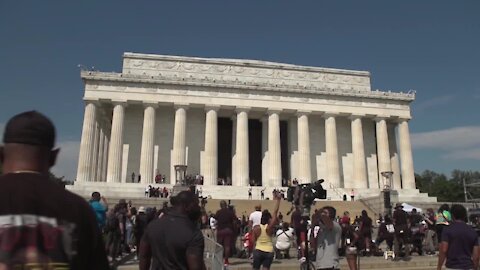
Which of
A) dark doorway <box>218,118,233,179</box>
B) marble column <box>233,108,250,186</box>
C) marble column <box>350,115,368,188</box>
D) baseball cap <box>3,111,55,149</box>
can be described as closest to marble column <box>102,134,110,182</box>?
dark doorway <box>218,118,233,179</box>

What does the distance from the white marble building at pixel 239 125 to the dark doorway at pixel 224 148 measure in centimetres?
13

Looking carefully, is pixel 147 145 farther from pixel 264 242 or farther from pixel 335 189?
pixel 264 242

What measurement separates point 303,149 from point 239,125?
8.31 metres

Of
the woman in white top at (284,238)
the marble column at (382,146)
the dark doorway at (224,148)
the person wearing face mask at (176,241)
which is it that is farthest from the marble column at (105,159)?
the person wearing face mask at (176,241)

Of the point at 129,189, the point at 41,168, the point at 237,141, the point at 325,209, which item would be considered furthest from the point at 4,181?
the point at 237,141

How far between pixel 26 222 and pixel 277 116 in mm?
48437

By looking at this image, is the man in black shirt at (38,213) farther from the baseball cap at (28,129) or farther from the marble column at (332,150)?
the marble column at (332,150)

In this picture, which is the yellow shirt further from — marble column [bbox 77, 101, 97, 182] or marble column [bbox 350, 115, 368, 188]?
marble column [bbox 350, 115, 368, 188]

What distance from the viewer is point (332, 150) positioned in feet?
169

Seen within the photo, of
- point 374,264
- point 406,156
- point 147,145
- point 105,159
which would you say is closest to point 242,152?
point 147,145

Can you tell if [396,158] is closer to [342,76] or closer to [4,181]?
[342,76]

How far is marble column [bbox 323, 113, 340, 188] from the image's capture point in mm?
50531

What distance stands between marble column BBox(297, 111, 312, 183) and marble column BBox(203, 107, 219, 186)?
10.2 m

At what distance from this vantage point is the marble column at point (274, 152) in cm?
4853
